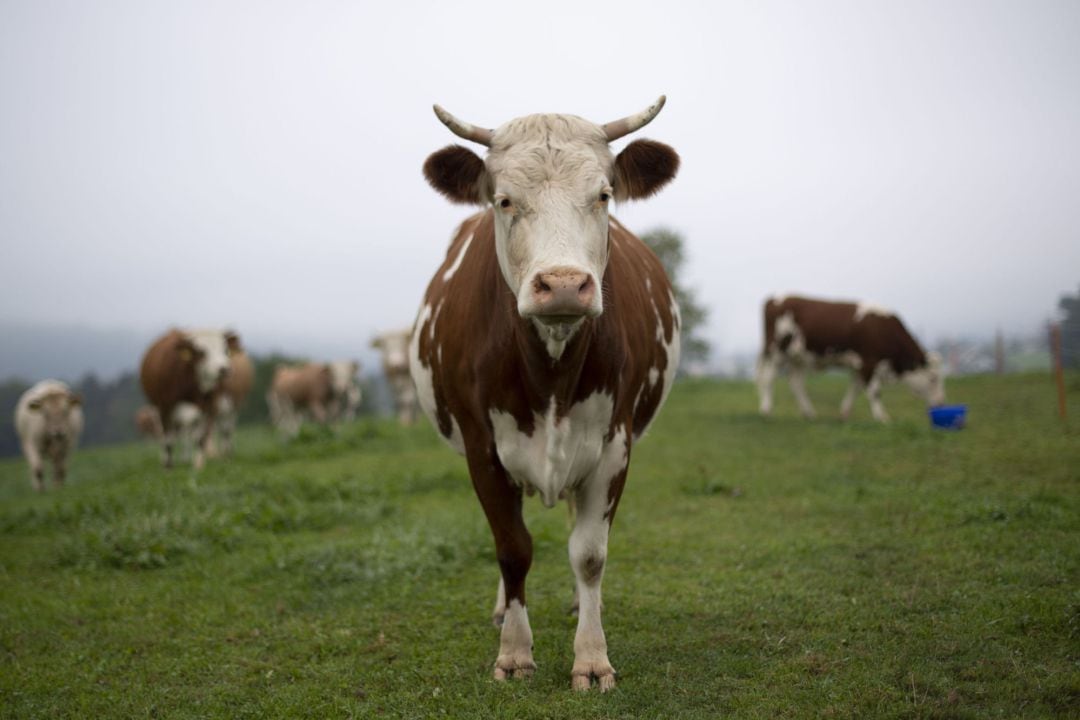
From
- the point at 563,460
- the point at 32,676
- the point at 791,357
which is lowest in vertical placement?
the point at 32,676

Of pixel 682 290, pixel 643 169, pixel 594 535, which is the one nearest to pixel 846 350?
pixel 643 169

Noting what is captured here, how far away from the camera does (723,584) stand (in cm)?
528

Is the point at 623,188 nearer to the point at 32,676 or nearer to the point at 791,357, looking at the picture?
the point at 32,676

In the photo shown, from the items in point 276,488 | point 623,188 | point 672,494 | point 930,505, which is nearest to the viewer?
point 623,188

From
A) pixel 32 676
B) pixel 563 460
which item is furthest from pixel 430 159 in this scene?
pixel 32 676

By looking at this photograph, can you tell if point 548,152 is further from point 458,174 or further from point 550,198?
point 458,174

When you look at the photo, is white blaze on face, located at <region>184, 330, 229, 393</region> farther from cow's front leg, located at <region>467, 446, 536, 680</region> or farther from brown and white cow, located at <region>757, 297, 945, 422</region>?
cow's front leg, located at <region>467, 446, 536, 680</region>

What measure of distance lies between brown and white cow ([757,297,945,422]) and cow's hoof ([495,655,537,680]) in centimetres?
1246

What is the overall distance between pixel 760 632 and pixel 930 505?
10.9ft

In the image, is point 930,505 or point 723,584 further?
point 930,505

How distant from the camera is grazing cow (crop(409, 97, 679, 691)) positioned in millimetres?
3459

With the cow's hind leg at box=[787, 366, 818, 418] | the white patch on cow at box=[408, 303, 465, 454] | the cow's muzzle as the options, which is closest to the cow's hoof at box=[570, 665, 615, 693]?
the white patch on cow at box=[408, 303, 465, 454]

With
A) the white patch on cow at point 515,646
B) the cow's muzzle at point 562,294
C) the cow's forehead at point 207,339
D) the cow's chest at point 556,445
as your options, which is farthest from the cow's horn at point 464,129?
the cow's forehead at point 207,339

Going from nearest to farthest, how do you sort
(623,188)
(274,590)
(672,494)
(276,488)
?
(623,188) → (274,590) → (672,494) → (276,488)
